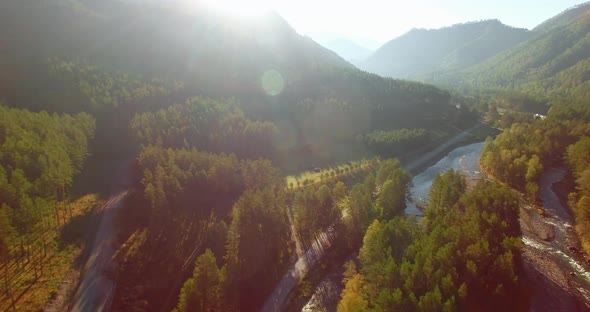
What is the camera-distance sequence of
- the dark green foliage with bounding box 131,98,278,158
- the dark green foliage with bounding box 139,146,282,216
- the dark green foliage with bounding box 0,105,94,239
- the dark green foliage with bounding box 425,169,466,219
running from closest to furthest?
the dark green foliage with bounding box 0,105,94,239
the dark green foliage with bounding box 425,169,466,219
the dark green foliage with bounding box 139,146,282,216
the dark green foliage with bounding box 131,98,278,158

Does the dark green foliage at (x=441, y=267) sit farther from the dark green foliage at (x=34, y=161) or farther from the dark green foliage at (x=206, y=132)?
the dark green foliage at (x=206, y=132)

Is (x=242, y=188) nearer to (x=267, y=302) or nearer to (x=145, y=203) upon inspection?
(x=145, y=203)

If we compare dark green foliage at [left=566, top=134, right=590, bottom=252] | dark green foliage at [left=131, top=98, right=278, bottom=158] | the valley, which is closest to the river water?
the valley

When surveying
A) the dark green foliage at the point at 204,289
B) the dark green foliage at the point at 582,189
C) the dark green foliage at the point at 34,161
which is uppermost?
the dark green foliage at the point at 34,161

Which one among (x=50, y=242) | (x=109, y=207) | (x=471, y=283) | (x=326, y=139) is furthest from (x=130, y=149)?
(x=471, y=283)

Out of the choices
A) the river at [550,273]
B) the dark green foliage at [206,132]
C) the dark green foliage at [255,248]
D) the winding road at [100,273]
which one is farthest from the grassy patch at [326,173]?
the winding road at [100,273]

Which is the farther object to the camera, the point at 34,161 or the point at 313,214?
the point at 34,161

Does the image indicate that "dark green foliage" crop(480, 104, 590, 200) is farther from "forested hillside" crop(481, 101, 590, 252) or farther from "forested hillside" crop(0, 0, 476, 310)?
"forested hillside" crop(0, 0, 476, 310)

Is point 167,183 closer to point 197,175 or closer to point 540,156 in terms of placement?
point 197,175

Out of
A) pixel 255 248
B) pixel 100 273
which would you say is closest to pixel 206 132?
pixel 255 248

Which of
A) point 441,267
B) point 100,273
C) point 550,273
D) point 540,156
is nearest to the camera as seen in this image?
point 441,267

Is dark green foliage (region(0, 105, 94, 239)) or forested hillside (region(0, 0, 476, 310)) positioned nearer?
dark green foliage (region(0, 105, 94, 239))
